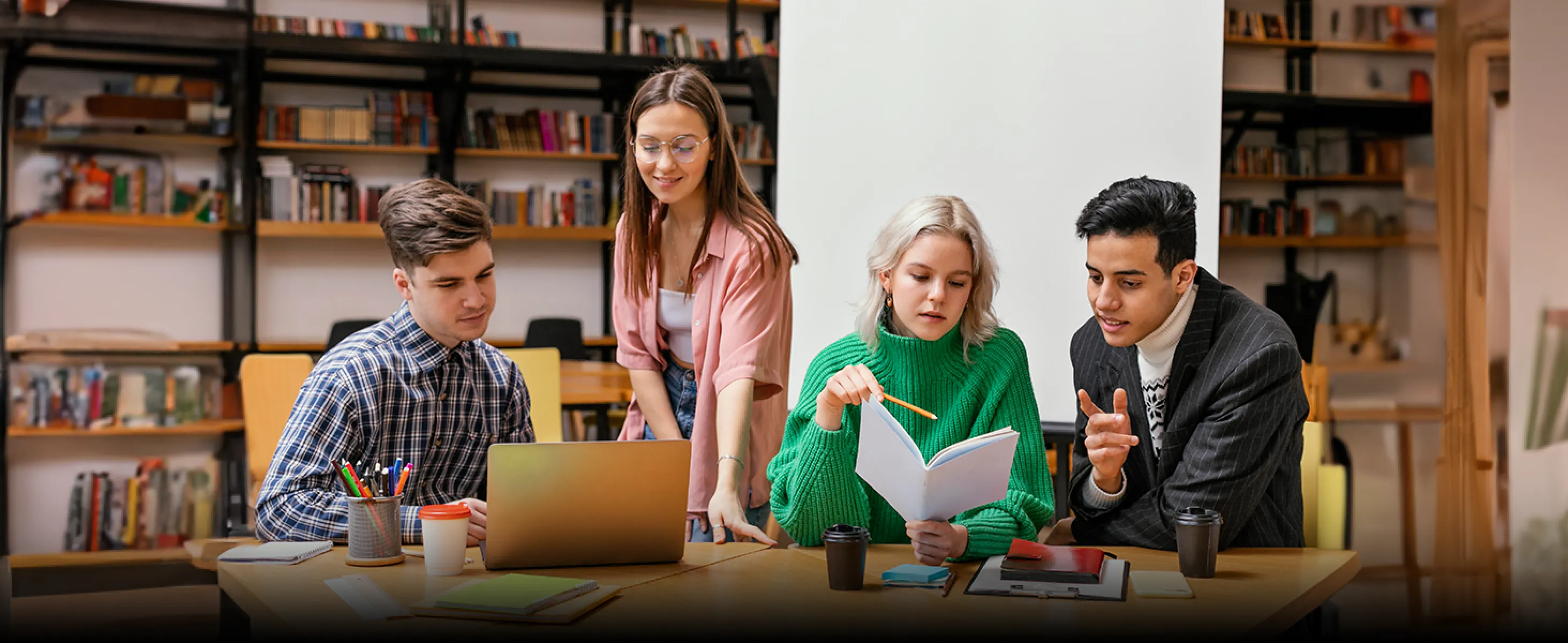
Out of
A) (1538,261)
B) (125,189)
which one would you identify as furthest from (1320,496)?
(125,189)

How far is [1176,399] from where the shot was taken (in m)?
1.77

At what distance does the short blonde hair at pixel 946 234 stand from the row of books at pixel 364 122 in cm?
492

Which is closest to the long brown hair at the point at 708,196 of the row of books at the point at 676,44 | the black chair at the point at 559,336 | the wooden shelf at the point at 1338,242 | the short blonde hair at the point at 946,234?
the short blonde hair at the point at 946,234

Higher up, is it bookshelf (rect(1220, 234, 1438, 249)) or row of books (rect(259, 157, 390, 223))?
row of books (rect(259, 157, 390, 223))

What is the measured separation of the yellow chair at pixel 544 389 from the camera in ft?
9.62

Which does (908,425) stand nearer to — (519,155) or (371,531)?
(371,531)

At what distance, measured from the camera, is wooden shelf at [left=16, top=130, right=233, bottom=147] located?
5414 mm

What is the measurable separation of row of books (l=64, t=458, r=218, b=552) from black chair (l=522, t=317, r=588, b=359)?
174 cm

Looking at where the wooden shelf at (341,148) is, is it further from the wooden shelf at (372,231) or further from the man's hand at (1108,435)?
the man's hand at (1108,435)

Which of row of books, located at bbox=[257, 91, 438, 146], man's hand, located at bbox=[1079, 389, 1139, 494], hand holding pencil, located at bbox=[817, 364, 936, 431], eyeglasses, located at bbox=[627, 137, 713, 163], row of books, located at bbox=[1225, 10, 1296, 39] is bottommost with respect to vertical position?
man's hand, located at bbox=[1079, 389, 1139, 494]

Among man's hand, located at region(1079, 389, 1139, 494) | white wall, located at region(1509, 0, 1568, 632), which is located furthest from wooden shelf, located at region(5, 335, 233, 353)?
white wall, located at region(1509, 0, 1568, 632)

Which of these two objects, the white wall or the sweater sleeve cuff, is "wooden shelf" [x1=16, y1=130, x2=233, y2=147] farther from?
the white wall

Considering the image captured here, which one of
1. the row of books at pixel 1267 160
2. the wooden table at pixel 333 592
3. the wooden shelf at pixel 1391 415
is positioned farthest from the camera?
the row of books at pixel 1267 160

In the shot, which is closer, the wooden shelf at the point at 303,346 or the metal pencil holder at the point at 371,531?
the metal pencil holder at the point at 371,531
